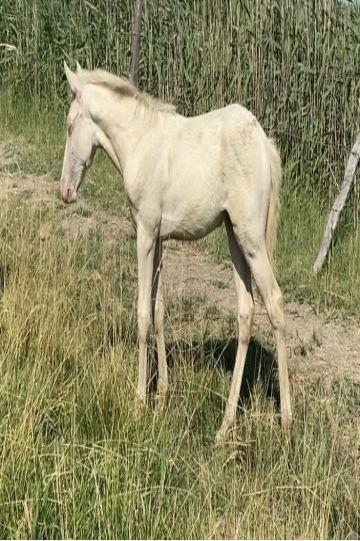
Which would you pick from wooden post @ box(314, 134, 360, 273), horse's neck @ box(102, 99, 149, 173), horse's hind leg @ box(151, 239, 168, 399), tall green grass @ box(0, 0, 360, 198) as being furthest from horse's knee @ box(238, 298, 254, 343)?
tall green grass @ box(0, 0, 360, 198)

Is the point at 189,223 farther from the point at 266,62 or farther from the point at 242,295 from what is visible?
the point at 266,62

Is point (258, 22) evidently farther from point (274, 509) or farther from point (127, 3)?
point (274, 509)

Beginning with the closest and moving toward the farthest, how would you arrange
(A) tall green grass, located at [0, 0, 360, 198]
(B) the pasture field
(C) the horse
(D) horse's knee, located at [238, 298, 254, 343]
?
(B) the pasture field, (C) the horse, (D) horse's knee, located at [238, 298, 254, 343], (A) tall green grass, located at [0, 0, 360, 198]

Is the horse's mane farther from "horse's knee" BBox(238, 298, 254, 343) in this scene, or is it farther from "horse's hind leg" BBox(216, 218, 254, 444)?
"horse's knee" BBox(238, 298, 254, 343)

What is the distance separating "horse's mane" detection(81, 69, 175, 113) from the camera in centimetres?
490

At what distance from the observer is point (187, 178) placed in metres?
4.64

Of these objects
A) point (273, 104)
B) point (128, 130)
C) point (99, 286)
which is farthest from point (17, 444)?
point (273, 104)

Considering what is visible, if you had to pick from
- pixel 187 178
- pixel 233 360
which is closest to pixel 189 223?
pixel 187 178

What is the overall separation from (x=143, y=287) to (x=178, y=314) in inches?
56.4

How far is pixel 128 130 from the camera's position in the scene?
4855mm

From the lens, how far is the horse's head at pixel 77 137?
4930 mm

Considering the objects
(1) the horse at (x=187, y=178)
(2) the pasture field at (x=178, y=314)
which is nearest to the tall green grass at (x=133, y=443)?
(2) the pasture field at (x=178, y=314)

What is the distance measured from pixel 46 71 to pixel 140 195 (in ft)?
24.5

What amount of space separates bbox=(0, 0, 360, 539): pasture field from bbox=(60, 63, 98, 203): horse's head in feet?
2.71
